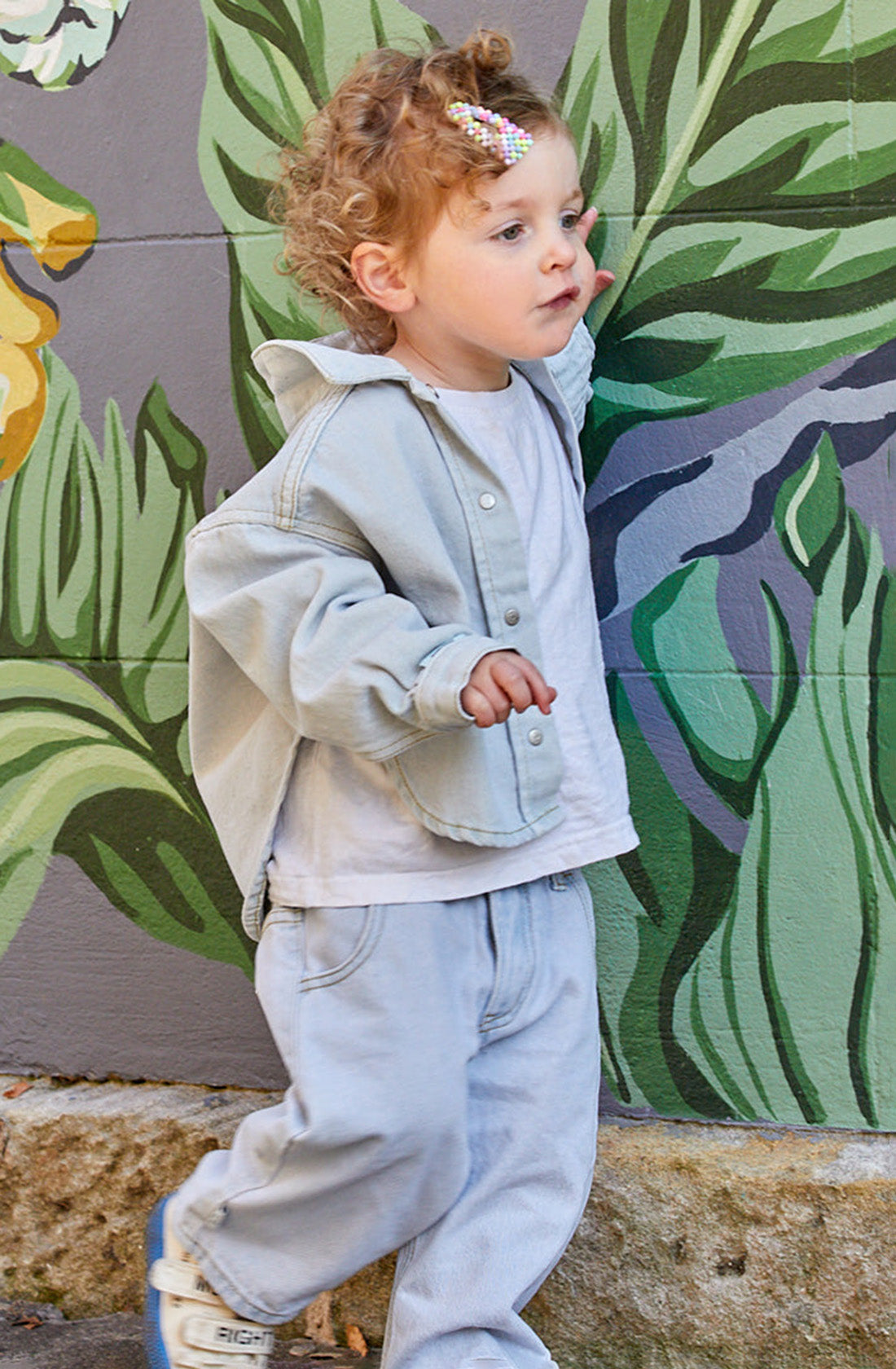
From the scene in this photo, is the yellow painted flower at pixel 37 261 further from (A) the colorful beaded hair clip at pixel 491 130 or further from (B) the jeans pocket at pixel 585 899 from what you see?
Result: (B) the jeans pocket at pixel 585 899

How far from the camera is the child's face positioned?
173 centimetres

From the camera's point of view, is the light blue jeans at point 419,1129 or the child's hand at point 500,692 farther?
the light blue jeans at point 419,1129

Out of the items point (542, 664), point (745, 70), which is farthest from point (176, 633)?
point (745, 70)

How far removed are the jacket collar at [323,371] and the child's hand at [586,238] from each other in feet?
0.62

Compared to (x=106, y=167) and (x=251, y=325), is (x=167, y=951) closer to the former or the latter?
(x=251, y=325)

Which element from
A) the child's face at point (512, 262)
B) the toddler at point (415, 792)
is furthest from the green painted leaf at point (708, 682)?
the child's face at point (512, 262)

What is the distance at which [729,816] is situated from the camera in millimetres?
2094

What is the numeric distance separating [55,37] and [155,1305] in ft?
6.12

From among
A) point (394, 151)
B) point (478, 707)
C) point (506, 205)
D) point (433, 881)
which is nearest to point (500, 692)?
point (478, 707)

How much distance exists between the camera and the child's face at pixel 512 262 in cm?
173

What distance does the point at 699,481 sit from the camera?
206cm

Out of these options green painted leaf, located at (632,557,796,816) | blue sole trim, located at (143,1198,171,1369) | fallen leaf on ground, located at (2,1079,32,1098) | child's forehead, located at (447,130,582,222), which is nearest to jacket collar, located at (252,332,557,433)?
child's forehead, located at (447,130,582,222)

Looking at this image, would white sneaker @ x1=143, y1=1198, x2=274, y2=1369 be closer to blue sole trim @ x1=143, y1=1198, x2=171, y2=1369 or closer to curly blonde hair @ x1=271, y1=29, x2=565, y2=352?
blue sole trim @ x1=143, y1=1198, x2=171, y2=1369

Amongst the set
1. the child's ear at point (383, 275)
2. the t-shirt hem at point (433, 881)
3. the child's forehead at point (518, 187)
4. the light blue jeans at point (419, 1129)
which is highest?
the child's forehead at point (518, 187)
